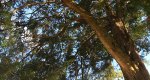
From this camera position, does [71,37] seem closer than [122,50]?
No

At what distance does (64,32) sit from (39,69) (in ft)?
3.39

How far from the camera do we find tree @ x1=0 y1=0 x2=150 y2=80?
6746 millimetres

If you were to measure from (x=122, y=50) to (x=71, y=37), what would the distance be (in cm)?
168

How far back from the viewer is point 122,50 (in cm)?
682

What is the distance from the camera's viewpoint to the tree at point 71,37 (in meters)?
6.75

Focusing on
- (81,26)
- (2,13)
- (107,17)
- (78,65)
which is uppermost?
(2,13)

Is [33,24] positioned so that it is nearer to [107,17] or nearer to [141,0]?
[107,17]

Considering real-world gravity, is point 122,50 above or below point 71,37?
above

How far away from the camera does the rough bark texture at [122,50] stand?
6621 millimetres

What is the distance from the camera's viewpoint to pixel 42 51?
7.92 m

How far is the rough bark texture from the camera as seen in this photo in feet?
21.7

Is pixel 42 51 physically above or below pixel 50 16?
below

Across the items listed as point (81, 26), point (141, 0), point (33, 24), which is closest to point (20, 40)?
point (33, 24)

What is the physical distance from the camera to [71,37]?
816 centimetres
